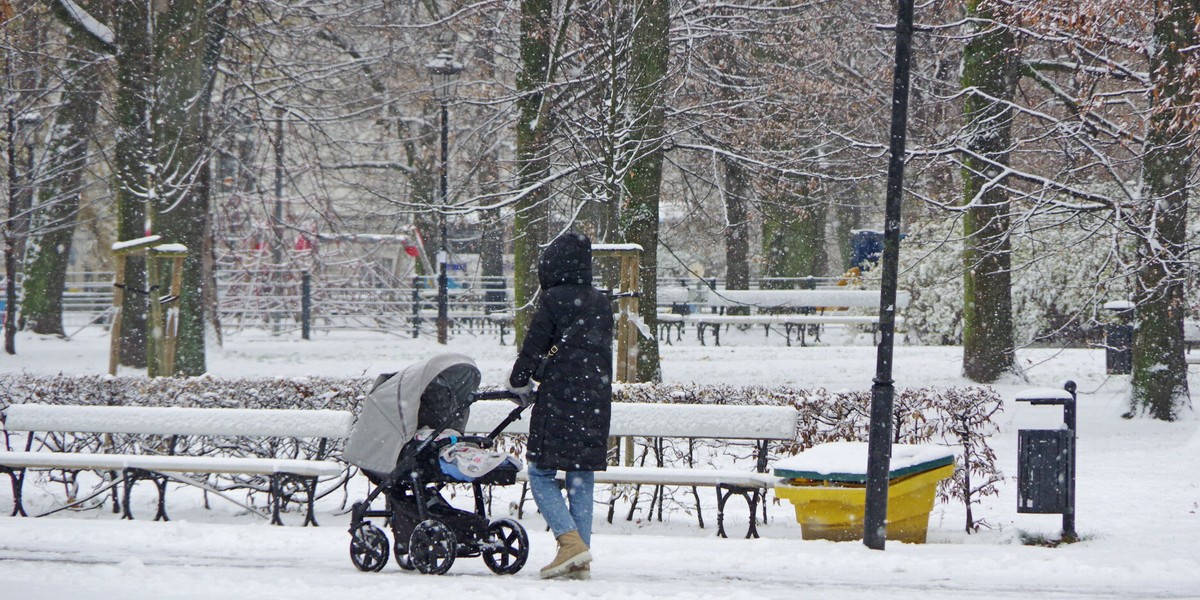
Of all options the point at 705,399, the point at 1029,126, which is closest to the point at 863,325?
the point at 1029,126

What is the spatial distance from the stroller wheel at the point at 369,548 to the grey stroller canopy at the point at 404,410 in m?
0.41

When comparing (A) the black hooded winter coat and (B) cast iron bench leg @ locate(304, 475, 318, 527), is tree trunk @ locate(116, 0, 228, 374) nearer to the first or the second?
(B) cast iron bench leg @ locate(304, 475, 318, 527)

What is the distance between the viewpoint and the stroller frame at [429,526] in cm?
629

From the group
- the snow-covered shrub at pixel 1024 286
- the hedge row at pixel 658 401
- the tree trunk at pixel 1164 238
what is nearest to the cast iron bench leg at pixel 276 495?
the hedge row at pixel 658 401

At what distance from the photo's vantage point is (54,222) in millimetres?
23828

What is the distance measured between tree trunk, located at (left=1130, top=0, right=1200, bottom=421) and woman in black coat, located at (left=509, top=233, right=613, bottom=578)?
25.6ft

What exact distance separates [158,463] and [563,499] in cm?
360

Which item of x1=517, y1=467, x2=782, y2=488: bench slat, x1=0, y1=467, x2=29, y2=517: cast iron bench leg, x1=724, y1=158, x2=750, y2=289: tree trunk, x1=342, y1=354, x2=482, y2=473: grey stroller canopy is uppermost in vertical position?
x1=724, y1=158, x2=750, y2=289: tree trunk

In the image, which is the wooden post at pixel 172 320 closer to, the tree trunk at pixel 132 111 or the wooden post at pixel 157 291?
the wooden post at pixel 157 291

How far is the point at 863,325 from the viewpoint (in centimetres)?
2441

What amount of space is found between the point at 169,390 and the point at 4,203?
17.1 m

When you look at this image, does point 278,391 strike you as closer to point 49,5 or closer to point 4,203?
point 49,5

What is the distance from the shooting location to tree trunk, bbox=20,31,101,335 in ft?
75.4

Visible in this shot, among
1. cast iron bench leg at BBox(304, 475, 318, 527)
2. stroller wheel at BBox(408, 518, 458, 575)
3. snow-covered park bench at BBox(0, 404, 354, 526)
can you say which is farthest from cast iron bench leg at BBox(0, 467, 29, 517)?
stroller wheel at BBox(408, 518, 458, 575)
